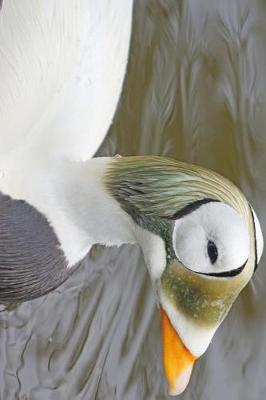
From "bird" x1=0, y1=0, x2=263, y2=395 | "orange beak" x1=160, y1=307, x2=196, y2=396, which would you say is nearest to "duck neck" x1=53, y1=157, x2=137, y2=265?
"bird" x1=0, y1=0, x2=263, y2=395

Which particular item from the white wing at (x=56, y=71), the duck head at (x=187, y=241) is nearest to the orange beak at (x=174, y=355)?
the duck head at (x=187, y=241)

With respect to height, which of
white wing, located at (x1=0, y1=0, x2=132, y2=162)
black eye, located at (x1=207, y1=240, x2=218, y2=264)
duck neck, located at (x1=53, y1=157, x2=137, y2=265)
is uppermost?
white wing, located at (x1=0, y1=0, x2=132, y2=162)

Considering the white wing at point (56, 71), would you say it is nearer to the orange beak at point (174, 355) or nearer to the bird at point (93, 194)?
the bird at point (93, 194)

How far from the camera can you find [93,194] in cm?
129

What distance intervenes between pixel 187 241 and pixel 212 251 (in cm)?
3

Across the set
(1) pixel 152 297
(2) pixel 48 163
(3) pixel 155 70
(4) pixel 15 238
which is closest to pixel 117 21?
(2) pixel 48 163

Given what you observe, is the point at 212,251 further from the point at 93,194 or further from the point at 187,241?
the point at 93,194

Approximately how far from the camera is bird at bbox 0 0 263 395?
1150mm

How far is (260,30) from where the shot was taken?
6.37 feet

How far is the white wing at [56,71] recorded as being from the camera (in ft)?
4.36

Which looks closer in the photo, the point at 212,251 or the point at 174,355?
the point at 212,251

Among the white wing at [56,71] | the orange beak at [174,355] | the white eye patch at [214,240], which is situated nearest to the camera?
the white eye patch at [214,240]

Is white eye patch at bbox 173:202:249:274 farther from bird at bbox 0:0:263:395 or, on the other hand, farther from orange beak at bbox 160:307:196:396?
orange beak at bbox 160:307:196:396

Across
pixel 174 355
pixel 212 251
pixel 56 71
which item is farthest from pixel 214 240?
pixel 56 71
